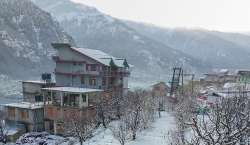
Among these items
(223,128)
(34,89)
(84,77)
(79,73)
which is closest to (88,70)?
(84,77)

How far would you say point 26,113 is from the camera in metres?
49.1

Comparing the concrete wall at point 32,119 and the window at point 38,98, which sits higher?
A: the window at point 38,98

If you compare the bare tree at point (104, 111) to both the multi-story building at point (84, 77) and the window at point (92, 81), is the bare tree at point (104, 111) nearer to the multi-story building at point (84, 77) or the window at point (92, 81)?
the multi-story building at point (84, 77)

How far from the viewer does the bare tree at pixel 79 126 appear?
124ft

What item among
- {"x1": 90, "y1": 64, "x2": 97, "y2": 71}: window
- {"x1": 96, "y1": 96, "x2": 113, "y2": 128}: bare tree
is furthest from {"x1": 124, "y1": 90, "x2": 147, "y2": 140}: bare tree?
{"x1": 90, "y1": 64, "x2": 97, "y2": 71}: window

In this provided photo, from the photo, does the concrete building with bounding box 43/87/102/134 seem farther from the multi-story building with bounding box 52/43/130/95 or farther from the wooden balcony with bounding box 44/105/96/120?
the multi-story building with bounding box 52/43/130/95

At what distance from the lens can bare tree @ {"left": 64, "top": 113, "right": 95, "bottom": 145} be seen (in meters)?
37.9

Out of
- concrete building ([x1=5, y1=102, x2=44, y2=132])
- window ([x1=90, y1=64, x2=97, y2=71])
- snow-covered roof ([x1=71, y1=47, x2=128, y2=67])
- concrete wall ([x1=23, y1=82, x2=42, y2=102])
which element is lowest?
concrete building ([x1=5, y1=102, x2=44, y2=132])

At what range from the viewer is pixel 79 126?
38750mm

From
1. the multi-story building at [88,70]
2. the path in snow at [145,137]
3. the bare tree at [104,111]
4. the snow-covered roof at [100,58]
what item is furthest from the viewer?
the snow-covered roof at [100,58]

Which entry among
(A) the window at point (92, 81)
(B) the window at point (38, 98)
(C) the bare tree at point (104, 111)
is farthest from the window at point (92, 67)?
(C) the bare tree at point (104, 111)

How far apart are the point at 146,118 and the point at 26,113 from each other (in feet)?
57.9

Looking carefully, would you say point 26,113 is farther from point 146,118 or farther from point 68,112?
point 146,118

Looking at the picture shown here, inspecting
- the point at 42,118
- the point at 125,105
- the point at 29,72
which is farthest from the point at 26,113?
the point at 29,72
